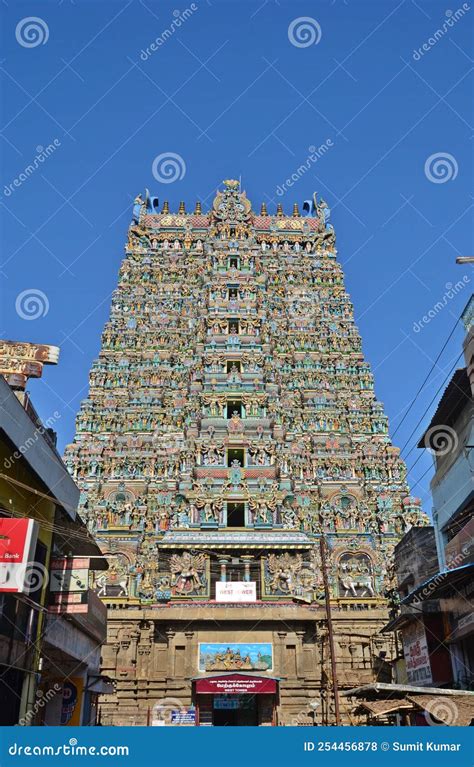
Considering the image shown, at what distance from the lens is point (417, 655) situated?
27.1 m

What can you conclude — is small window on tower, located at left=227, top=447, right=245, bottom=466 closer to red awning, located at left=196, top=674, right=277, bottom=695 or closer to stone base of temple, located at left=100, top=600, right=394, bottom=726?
stone base of temple, located at left=100, top=600, right=394, bottom=726

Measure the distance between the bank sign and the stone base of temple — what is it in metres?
5.52

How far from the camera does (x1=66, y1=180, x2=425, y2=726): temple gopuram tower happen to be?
112ft

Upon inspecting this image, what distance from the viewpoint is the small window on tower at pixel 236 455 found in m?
43.5

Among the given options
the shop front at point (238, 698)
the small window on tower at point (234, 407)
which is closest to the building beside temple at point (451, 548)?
the shop front at point (238, 698)

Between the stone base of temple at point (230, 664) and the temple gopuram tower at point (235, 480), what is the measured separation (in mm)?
84

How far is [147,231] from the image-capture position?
65.1 meters

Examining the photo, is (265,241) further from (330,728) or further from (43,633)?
(330,728)

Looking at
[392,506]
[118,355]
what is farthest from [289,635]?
[118,355]

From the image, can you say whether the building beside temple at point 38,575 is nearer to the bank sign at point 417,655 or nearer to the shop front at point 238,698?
the shop front at point 238,698

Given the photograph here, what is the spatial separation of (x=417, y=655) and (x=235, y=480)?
16901mm

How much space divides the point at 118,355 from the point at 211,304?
8764mm

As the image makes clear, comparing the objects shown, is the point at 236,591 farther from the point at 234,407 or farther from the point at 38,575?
the point at 38,575

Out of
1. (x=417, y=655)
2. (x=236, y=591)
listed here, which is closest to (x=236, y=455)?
(x=236, y=591)
